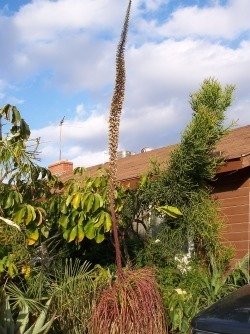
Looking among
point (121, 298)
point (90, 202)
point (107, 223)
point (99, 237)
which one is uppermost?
point (90, 202)

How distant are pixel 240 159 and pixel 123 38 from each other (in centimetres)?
315

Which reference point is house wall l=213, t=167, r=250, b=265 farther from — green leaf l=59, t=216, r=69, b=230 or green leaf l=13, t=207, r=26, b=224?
green leaf l=13, t=207, r=26, b=224

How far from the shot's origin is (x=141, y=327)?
6777 mm

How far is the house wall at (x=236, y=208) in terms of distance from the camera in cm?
921

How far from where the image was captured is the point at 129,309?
675 centimetres

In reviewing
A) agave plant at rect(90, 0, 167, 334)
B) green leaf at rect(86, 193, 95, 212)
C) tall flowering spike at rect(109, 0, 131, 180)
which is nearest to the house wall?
agave plant at rect(90, 0, 167, 334)

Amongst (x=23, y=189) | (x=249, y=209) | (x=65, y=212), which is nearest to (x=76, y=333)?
(x=65, y=212)

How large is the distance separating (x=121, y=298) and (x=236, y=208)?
10.7 feet

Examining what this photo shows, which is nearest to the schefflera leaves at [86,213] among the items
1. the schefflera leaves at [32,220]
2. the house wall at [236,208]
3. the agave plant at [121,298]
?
the schefflera leaves at [32,220]

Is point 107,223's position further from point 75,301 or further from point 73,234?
point 75,301

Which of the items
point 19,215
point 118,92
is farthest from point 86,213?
point 118,92

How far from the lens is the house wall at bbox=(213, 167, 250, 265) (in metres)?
9.21

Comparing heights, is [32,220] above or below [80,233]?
above

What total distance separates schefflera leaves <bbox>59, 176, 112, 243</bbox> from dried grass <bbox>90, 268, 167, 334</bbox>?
0.77m
